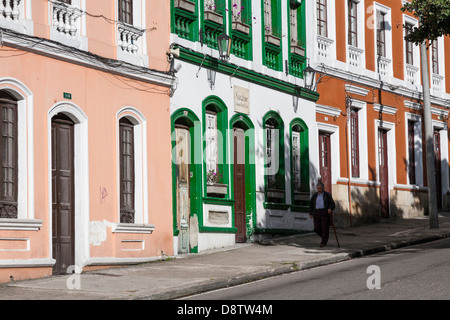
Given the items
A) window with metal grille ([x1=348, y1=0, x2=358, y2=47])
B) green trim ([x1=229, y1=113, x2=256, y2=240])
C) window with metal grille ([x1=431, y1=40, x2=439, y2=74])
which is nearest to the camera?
green trim ([x1=229, y1=113, x2=256, y2=240])

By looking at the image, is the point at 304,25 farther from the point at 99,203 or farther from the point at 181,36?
the point at 99,203

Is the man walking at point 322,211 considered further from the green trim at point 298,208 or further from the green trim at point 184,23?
the green trim at point 184,23

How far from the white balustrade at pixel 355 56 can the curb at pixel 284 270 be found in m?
6.28

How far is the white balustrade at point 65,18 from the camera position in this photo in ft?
55.8

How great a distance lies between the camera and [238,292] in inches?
567

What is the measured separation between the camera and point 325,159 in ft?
89.2

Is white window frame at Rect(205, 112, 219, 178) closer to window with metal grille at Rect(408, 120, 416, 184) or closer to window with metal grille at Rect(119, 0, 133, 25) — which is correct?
window with metal grille at Rect(119, 0, 133, 25)

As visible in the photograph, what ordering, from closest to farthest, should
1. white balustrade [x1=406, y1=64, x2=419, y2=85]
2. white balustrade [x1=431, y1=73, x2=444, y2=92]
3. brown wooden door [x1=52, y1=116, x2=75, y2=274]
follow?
brown wooden door [x1=52, y1=116, x2=75, y2=274] → white balustrade [x1=406, y1=64, x2=419, y2=85] → white balustrade [x1=431, y1=73, x2=444, y2=92]

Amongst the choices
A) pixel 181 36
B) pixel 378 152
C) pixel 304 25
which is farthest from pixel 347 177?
pixel 181 36

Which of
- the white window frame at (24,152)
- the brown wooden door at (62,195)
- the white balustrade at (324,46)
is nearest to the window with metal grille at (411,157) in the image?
the white balustrade at (324,46)

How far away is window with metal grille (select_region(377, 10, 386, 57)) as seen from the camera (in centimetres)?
3009

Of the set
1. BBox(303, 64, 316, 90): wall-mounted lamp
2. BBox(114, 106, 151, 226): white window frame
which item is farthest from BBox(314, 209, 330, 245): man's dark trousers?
BBox(303, 64, 316, 90): wall-mounted lamp

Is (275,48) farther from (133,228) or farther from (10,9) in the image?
(10,9)

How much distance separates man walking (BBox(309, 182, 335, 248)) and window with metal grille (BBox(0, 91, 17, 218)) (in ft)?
25.7
